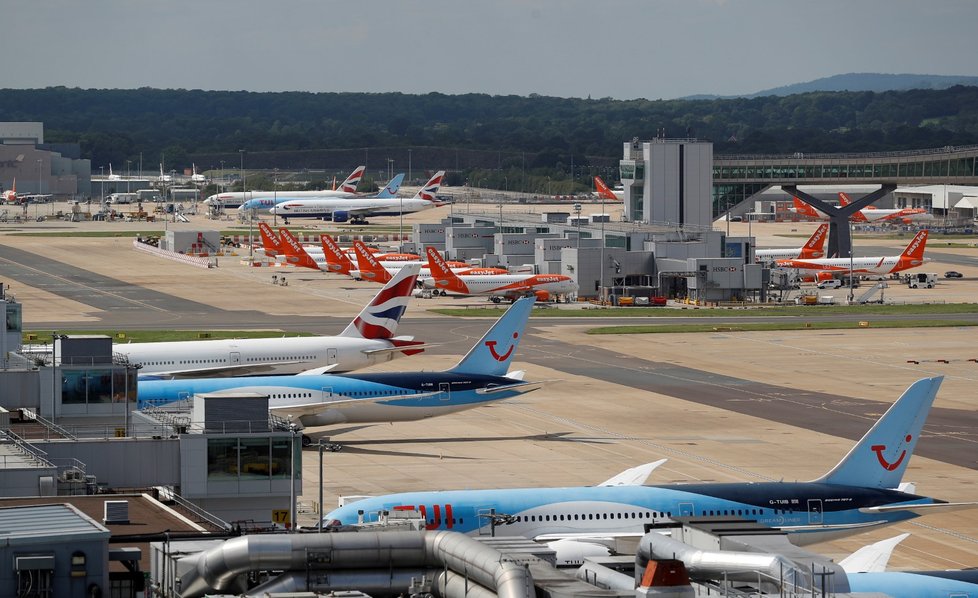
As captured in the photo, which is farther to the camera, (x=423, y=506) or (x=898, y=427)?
(x=898, y=427)

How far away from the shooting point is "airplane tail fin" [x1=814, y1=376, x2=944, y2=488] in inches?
1855

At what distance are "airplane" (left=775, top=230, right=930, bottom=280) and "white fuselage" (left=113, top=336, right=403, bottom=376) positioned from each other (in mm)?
89158

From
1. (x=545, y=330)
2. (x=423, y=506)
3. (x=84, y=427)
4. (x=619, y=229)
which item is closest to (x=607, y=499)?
(x=423, y=506)

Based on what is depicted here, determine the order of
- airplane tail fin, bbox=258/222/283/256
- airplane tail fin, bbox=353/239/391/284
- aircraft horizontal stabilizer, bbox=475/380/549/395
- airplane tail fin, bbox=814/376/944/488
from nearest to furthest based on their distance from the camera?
airplane tail fin, bbox=814/376/944/488
aircraft horizontal stabilizer, bbox=475/380/549/395
airplane tail fin, bbox=353/239/391/284
airplane tail fin, bbox=258/222/283/256

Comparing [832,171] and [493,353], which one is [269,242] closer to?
[832,171]

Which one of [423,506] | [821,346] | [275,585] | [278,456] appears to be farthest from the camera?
[821,346]

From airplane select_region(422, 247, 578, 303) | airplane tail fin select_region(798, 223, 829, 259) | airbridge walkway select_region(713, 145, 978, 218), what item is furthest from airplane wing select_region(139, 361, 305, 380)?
airplane tail fin select_region(798, 223, 829, 259)

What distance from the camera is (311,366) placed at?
81.1m

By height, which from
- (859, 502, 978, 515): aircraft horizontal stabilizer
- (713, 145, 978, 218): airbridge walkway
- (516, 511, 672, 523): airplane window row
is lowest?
(516, 511, 672, 523): airplane window row

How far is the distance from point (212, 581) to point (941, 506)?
2864cm

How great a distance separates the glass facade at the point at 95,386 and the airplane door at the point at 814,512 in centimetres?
2166

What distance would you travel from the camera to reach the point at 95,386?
5056 cm

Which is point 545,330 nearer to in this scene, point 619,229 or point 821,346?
point 821,346

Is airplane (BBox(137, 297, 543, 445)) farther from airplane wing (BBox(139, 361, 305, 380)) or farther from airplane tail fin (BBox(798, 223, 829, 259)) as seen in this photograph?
airplane tail fin (BBox(798, 223, 829, 259))
